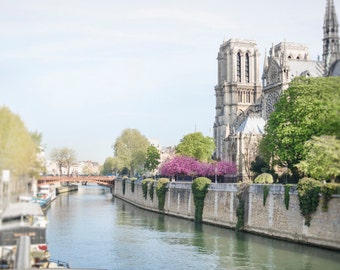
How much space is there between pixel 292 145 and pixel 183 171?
28.3 metres

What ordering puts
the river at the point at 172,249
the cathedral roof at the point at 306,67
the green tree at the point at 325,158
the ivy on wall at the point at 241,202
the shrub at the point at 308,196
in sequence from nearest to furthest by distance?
the river at the point at 172,249 → the green tree at the point at 325,158 → the shrub at the point at 308,196 → the ivy on wall at the point at 241,202 → the cathedral roof at the point at 306,67

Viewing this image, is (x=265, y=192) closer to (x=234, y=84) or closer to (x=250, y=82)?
(x=234, y=84)

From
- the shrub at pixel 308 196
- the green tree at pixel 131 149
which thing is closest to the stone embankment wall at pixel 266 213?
the shrub at pixel 308 196

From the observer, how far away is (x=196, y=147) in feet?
247

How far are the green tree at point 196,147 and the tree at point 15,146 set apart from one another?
56365 mm

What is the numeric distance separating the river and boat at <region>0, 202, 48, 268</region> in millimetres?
8092

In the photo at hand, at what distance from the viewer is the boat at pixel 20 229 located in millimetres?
17362

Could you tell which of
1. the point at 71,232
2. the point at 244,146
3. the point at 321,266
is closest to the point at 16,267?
the point at 321,266

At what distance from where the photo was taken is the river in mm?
27109

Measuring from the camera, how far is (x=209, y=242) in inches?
1356

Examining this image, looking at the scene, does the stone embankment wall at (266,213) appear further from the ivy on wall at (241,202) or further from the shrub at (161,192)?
the shrub at (161,192)

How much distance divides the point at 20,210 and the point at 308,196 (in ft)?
63.5

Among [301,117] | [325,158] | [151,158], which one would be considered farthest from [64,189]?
[325,158]

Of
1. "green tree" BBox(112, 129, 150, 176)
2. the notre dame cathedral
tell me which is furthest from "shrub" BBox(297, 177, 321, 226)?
"green tree" BBox(112, 129, 150, 176)
